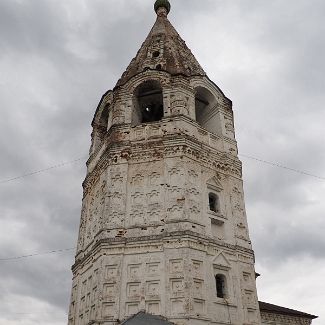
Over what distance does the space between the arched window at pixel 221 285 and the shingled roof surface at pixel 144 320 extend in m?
2.15

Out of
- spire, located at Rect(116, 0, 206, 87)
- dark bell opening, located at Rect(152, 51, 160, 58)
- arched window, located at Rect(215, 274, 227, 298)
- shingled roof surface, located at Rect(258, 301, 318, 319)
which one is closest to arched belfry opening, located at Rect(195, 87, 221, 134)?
spire, located at Rect(116, 0, 206, 87)

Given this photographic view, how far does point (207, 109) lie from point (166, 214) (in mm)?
6304

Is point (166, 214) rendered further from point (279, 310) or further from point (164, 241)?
point (279, 310)

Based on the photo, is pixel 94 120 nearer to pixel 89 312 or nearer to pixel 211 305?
pixel 89 312

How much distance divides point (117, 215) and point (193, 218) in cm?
247

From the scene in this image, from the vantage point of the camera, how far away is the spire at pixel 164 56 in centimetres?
1703

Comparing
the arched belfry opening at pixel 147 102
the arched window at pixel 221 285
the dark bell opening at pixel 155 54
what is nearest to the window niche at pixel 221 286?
the arched window at pixel 221 285

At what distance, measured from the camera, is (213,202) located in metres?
14.0

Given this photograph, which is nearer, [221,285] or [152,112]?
[221,285]

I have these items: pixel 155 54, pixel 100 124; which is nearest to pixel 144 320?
pixel 100 124

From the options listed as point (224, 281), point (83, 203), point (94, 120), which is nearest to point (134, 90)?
point (94, 120)

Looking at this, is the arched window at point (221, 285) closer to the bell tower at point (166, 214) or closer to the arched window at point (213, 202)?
the bell tower at point (166, 214)

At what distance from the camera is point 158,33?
19.7m

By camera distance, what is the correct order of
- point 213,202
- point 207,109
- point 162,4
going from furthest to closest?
1. point 162,4
2. point 207,109
3. point 213,202
